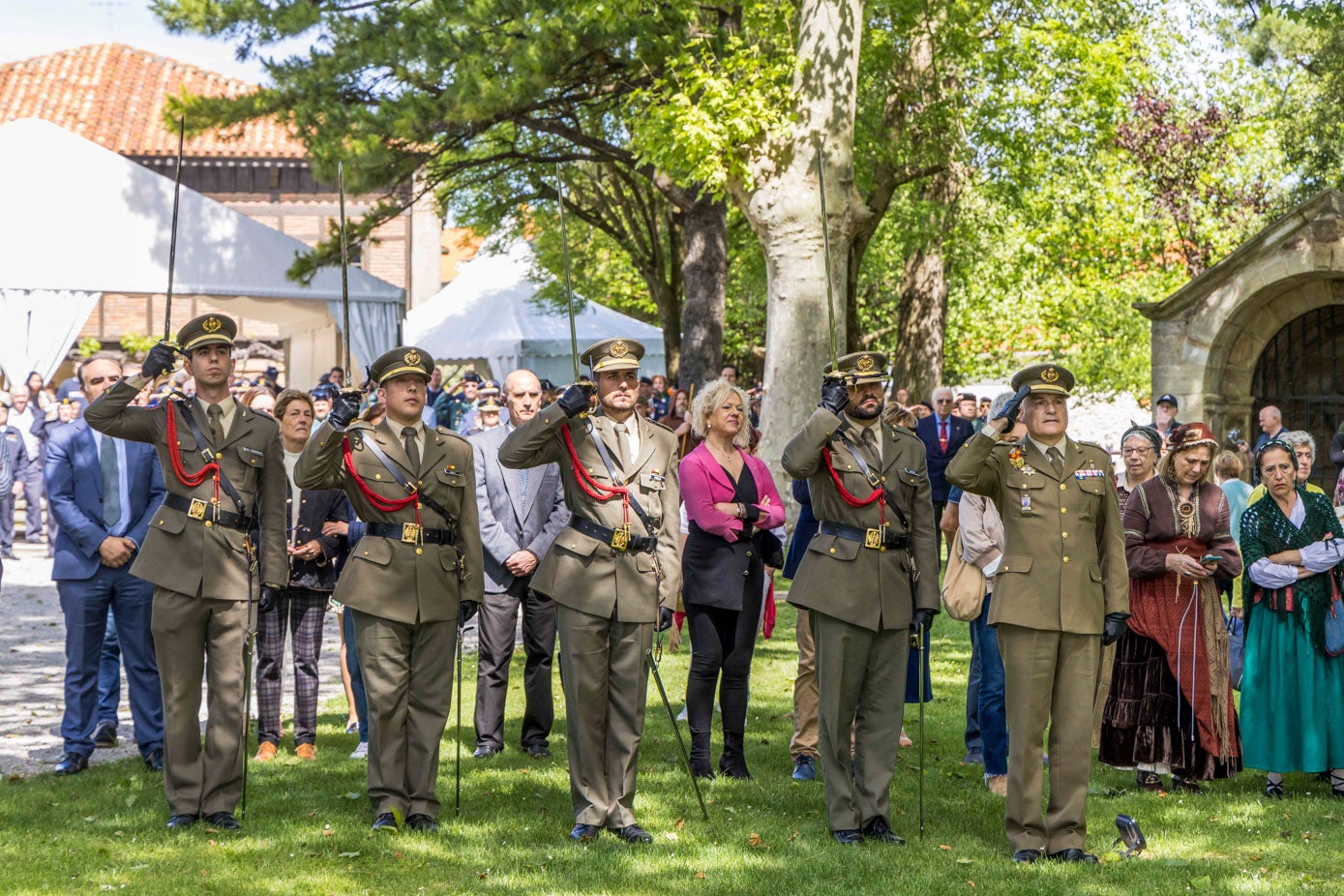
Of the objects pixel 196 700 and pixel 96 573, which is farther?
pixel 96 573

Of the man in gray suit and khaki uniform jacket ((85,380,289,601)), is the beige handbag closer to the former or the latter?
the man in gray suit

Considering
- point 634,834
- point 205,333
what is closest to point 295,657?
point 205,333

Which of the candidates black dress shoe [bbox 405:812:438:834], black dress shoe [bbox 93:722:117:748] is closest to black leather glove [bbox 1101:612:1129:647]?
black dress shoe [bbox 405:812:438:834]

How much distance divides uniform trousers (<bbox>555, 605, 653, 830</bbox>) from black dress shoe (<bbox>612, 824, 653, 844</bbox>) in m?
0.03

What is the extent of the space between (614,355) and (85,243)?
14149 mm

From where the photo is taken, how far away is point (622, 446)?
269 inches

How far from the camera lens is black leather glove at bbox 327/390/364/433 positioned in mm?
6383

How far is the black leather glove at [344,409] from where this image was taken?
6.38m

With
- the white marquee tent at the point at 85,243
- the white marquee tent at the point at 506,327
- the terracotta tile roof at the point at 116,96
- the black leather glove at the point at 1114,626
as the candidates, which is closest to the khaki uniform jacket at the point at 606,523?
the black leather glove at the point at 1114,626

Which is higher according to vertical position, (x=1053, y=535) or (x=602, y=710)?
(x=1053, y=535)

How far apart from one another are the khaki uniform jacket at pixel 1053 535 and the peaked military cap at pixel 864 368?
Result: 54 centimetres

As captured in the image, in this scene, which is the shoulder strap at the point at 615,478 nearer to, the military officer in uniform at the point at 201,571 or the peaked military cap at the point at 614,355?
the peaked military cap at the point at 614,355

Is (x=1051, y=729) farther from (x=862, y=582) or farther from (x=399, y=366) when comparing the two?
(x=399, y=366)

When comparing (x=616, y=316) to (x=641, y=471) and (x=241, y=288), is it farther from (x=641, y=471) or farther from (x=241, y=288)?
(x=641, y=471)
